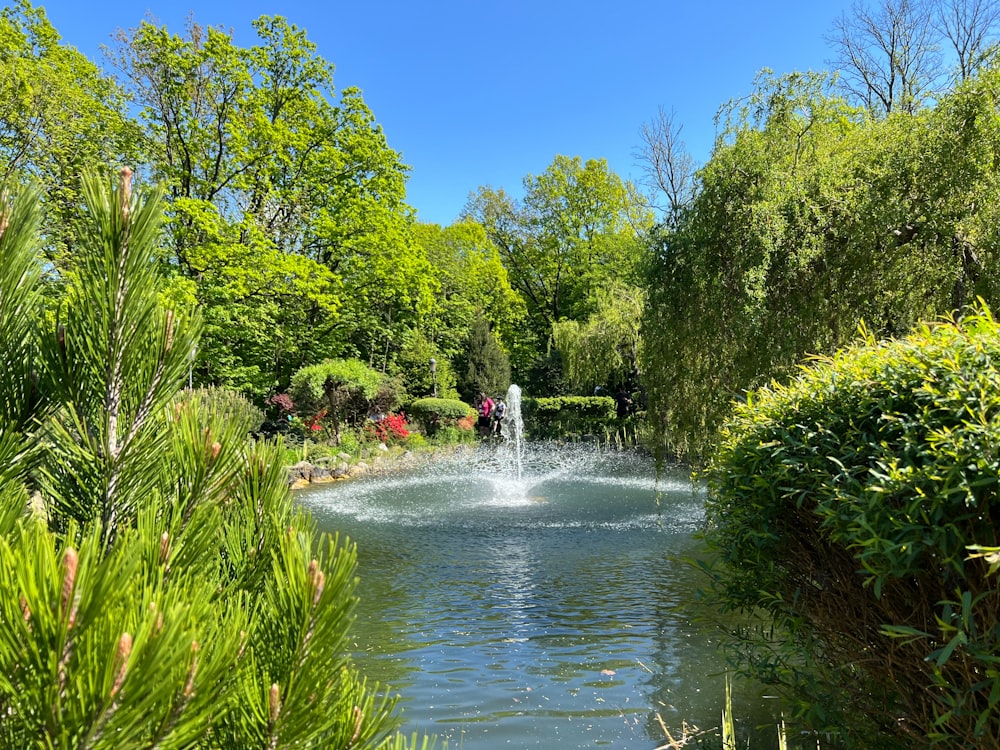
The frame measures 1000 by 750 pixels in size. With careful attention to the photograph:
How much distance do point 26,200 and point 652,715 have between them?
3.92 meters

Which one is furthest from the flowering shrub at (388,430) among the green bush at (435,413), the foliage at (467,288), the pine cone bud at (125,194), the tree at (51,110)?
the pine cone bud at (125,194)

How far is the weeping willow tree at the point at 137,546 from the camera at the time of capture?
724 mm

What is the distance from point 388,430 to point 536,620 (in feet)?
45.4

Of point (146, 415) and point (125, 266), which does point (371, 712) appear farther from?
point (125, 266)

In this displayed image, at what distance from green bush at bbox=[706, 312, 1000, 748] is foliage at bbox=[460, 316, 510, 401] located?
22.1 m

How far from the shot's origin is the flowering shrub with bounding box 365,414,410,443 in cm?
1844

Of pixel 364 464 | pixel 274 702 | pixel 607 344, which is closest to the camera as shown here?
pixel 274 702

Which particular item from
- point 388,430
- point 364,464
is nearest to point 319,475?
point 364,464

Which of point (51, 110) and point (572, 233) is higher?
point (572, 233)

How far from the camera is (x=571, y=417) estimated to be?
2214 cm

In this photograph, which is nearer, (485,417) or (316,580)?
(316,580)

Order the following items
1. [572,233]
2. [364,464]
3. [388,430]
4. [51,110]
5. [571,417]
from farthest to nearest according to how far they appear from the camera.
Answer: [572,233]
[571,417]
[388,430]
[364,464]
[51,110]

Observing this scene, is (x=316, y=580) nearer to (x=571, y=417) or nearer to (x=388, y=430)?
(x=388, y=430)

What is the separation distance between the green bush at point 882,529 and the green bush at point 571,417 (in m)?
18.4
